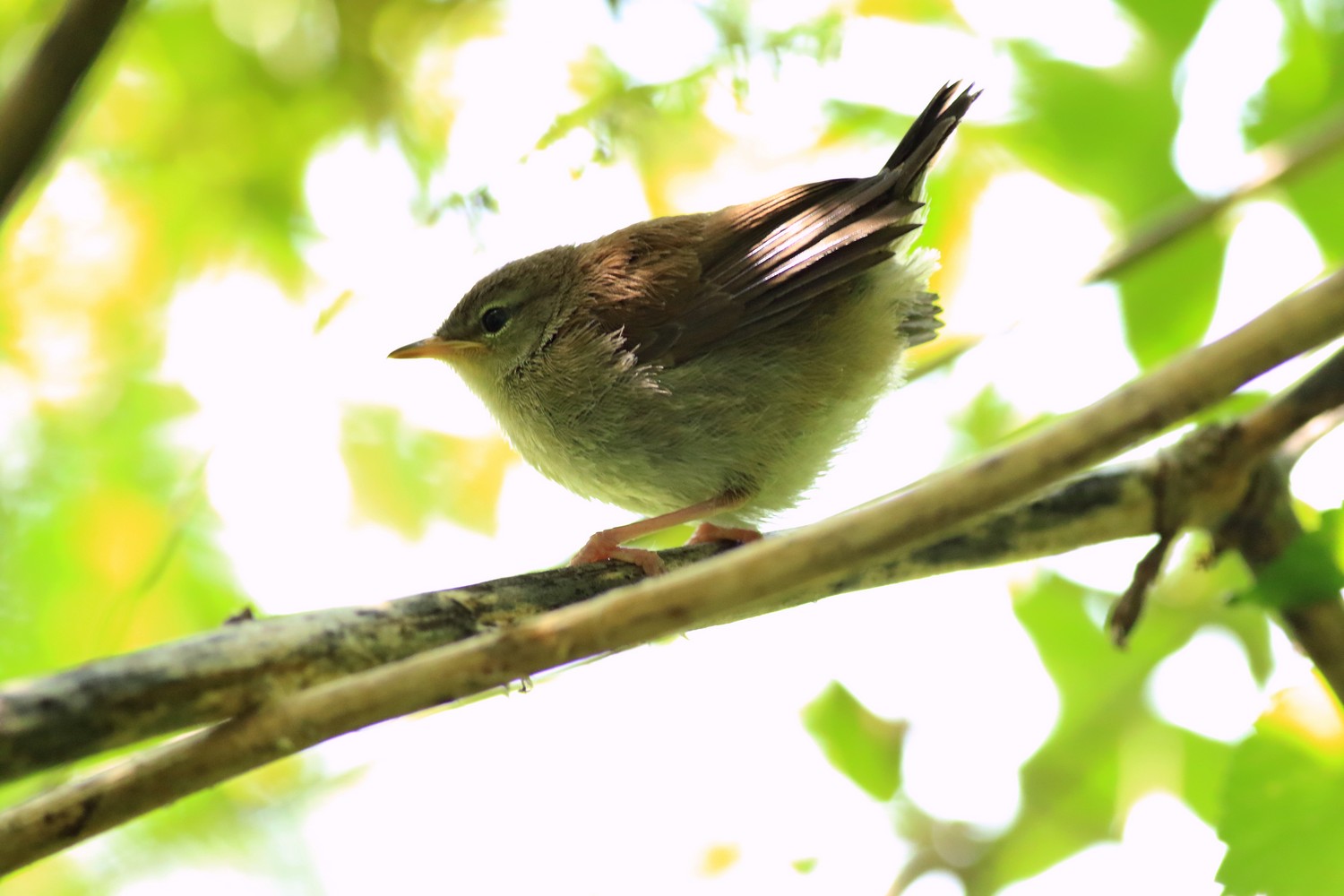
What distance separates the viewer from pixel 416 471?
4.34m

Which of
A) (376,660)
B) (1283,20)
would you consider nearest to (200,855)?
(376,660)

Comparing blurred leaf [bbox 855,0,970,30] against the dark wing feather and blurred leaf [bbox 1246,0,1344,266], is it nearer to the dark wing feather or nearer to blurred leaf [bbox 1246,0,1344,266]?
the dark wing feather

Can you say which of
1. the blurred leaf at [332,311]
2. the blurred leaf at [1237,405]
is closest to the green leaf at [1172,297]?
the blurred leaf at [1237,405]

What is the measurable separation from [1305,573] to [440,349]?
287 cm

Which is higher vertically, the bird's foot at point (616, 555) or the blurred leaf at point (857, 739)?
the bird's foot at point (616, 555)

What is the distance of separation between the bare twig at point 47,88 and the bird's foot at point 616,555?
1298 mm

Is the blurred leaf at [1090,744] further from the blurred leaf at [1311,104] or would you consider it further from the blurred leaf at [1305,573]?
the blurred leaf at [1311,104]

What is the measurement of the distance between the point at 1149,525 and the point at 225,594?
2.75 m

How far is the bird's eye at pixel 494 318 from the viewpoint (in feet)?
13.7

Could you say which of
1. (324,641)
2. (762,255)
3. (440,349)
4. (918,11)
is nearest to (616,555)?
(762,255)

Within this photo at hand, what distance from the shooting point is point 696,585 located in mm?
1573

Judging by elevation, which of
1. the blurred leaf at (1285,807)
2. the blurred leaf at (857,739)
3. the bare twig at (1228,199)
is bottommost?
the blurred leaf at (1285,807)

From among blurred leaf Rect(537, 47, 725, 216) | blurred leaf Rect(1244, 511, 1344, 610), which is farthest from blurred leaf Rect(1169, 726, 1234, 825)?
blurred leaf Rect(537, 47, 725, 216)

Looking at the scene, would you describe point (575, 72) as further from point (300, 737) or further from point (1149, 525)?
point (300, 737)
